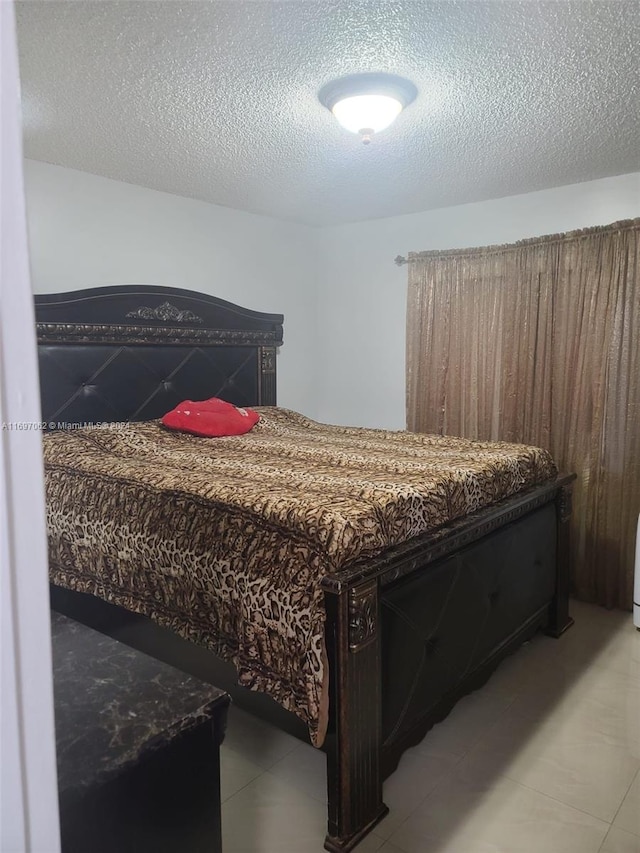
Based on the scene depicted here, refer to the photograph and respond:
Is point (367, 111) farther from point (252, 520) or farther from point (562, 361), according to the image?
point (562, 361)

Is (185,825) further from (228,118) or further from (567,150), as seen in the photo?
(567,150)

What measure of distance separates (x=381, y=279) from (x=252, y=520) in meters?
2.93

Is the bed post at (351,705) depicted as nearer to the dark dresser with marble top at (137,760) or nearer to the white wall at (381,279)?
the dark dresser with marble top at (137,760)

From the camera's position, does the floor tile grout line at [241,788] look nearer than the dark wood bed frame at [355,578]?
No

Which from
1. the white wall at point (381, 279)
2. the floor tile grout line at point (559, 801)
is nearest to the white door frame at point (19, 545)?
the floor tile grout line at point (559, 801)

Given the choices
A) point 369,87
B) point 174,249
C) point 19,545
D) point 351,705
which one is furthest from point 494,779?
point 174,249

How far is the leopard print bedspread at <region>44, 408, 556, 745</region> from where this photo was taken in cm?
176

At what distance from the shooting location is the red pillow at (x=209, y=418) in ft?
11.0

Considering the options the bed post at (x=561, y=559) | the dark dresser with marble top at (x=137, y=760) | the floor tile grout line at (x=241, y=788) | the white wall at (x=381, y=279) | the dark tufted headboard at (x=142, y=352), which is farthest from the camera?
the white wall at (x=381, y=279)

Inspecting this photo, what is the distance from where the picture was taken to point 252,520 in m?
1.94

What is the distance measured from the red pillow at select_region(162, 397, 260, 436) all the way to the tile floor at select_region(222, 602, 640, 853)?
1.52m

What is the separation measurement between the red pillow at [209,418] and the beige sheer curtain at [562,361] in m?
1.39

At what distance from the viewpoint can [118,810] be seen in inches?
32.5

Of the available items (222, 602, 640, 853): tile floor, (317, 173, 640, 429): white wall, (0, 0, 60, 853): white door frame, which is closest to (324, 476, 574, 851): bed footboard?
(222, 602, 640, 853): tile floor
